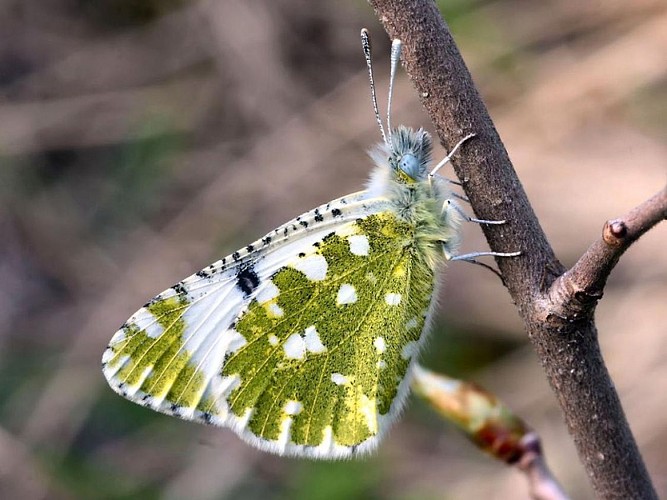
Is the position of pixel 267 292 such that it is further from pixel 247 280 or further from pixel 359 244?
pixel 359 244

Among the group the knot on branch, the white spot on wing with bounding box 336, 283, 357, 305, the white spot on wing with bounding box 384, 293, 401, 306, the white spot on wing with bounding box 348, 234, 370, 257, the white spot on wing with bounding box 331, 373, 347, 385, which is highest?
the white spot on wing with bounding box 348, 234, 370, 257

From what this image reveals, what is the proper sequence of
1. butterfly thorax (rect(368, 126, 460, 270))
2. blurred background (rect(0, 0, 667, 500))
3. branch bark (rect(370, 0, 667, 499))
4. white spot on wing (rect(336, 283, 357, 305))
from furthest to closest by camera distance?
blurred background (rect(0, 0, 667, 500)), white spot on wing (rect(336, 283, 357, 305)), butterfly thorax (rect(368, 126, 460, 270)), branch bark (rect(370, 0, 667, 499))

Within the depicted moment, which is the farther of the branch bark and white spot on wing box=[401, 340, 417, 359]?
white spot on wing box=[401, 340, 417, 359]

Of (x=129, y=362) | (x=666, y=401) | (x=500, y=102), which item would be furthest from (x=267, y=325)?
(x=500, y=102)

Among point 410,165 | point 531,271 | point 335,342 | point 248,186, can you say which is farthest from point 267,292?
point 248,186

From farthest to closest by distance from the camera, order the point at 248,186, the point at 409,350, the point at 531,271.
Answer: the point at 248,186 < the point at 409,350 < the point at 531,271

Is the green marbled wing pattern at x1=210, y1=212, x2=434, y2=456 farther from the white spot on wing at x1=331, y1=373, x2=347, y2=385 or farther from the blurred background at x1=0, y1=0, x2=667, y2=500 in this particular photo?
the blurred background at x1=0, y1=0, x2=667, y2=500

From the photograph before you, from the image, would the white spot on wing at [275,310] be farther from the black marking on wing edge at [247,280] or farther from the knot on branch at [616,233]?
the knot on branch at [616,233]

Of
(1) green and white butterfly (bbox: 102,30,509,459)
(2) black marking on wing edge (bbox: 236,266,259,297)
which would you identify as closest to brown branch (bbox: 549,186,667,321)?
(1) green and white butterfly (bbox: 102,30,509,459)
